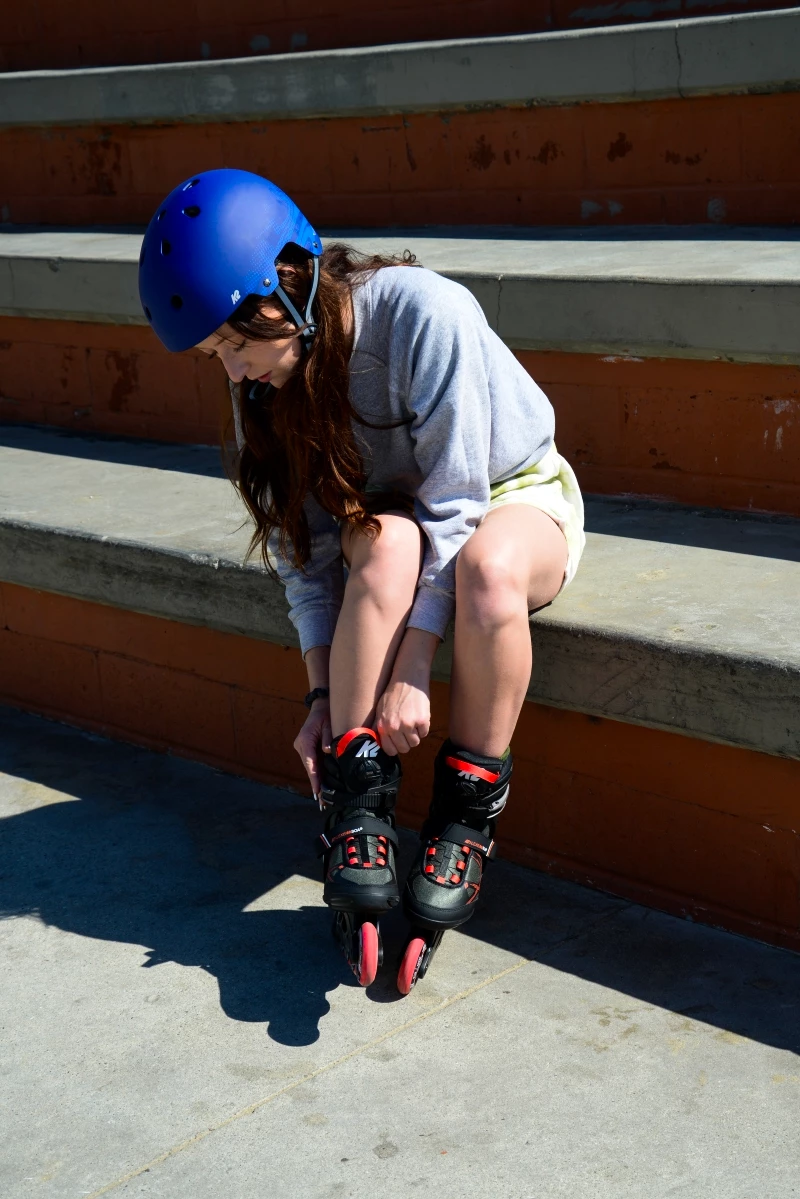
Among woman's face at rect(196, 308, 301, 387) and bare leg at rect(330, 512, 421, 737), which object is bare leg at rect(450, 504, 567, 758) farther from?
woman's face at rect(196, 308, 301, 387)

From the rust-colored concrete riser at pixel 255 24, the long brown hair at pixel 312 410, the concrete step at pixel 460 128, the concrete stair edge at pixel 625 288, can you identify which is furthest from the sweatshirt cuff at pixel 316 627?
the rust-colored concrete riser at pixel 255 24

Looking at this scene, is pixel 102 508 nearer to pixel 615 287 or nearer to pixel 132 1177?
pixel 615 287

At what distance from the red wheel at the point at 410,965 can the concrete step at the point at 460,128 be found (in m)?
1.84

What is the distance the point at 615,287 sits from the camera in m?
2.46

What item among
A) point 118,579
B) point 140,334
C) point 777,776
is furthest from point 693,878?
point 140,334

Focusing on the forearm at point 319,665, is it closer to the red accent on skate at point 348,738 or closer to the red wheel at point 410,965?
the red accent on skate at point 348,738

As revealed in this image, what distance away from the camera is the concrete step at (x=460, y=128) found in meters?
2.89

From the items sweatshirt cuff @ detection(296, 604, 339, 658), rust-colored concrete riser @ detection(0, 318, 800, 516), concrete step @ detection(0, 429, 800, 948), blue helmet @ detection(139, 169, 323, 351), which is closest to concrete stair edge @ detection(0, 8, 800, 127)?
rust-colored concrete riser @ detection(0, 318, 800, 516)

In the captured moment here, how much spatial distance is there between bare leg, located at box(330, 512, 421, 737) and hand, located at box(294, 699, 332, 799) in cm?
8

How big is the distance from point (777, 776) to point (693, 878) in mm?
232

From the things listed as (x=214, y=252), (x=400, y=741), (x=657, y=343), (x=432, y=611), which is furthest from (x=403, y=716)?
(x=657, y=343)

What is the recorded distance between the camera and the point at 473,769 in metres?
1.83

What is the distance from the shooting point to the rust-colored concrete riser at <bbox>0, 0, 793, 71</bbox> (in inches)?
134

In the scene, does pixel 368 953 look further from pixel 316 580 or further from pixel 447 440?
pixel 447 440
